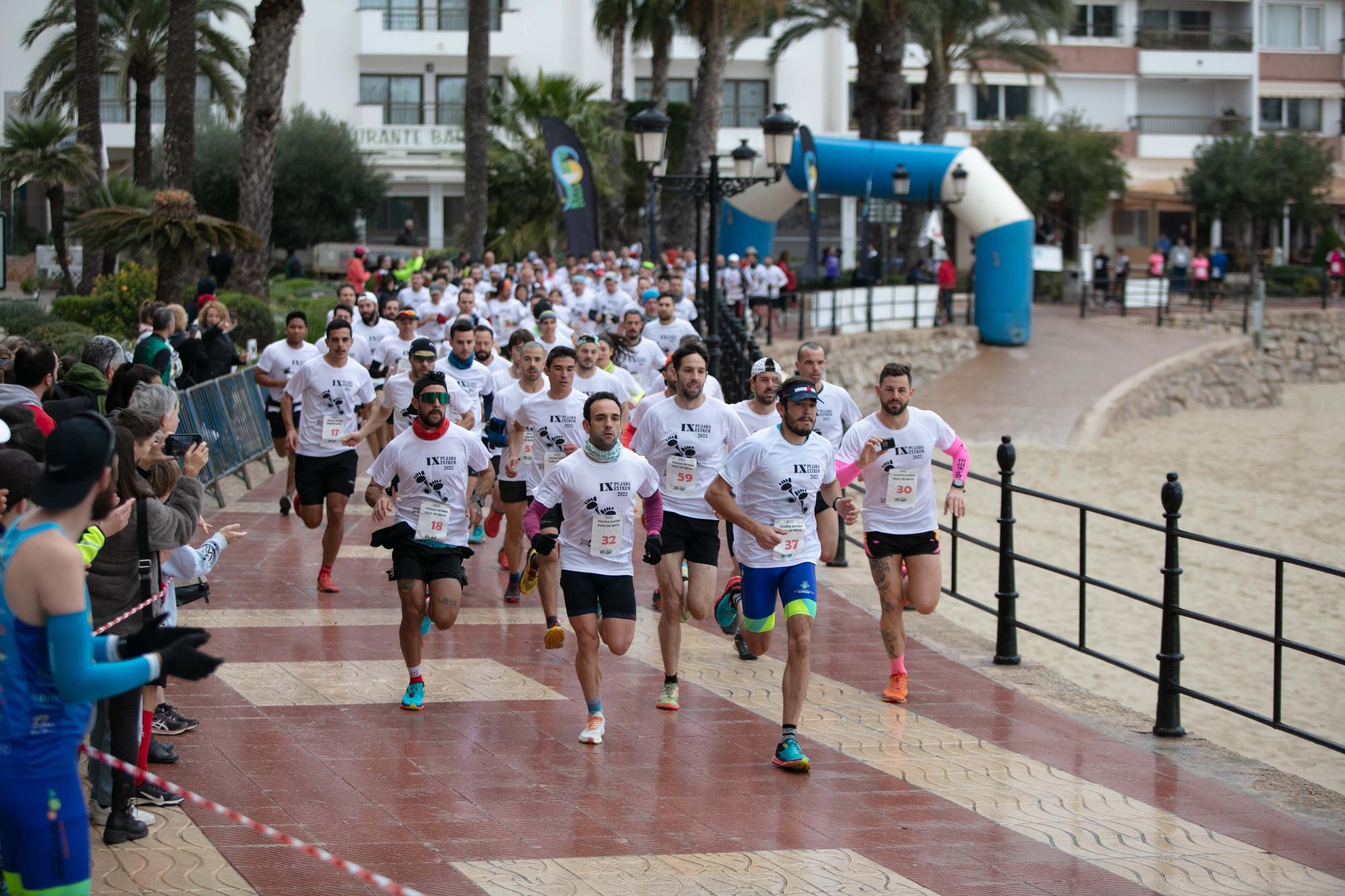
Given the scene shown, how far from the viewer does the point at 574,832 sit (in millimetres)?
6352

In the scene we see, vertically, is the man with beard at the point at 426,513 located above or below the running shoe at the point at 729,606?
above

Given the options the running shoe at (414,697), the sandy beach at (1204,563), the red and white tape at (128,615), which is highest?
the red and white tape at (128,615)

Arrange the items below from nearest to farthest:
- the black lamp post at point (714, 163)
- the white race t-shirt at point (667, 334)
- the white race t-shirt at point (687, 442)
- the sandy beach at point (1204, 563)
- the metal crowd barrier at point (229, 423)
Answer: the white race t-shirt at point (687, 442) < the sandy beach at point (1204, 563) < the metal crowd barrier at point (229, 423) < the white race t-shirt at point (667, 334) < the black lamp post at point (714, 163)

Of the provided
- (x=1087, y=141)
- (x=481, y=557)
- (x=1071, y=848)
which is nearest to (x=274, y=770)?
(x=1071, y=848)

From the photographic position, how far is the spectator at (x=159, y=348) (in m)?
12.1

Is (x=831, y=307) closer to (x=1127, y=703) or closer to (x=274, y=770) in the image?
(x=1127, y=703)

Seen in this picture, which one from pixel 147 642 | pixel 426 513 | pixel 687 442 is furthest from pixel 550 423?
pixel 147 642

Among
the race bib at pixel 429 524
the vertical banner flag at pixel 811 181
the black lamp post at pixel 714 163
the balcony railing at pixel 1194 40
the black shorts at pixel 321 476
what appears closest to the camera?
the race bib at pixel 429 524

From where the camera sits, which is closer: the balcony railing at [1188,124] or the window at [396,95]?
the window at [396,95]

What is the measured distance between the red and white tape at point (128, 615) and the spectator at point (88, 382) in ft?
6.25

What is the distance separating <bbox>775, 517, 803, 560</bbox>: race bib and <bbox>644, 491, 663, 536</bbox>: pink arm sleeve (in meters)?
0.69

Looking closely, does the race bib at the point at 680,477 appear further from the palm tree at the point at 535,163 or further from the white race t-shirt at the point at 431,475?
the palm tree at the point at 535,163

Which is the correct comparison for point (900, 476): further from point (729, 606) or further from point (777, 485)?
point (777, 485)

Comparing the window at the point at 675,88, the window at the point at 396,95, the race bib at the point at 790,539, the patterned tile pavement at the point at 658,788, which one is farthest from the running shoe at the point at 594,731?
the window at the point at 675,88
